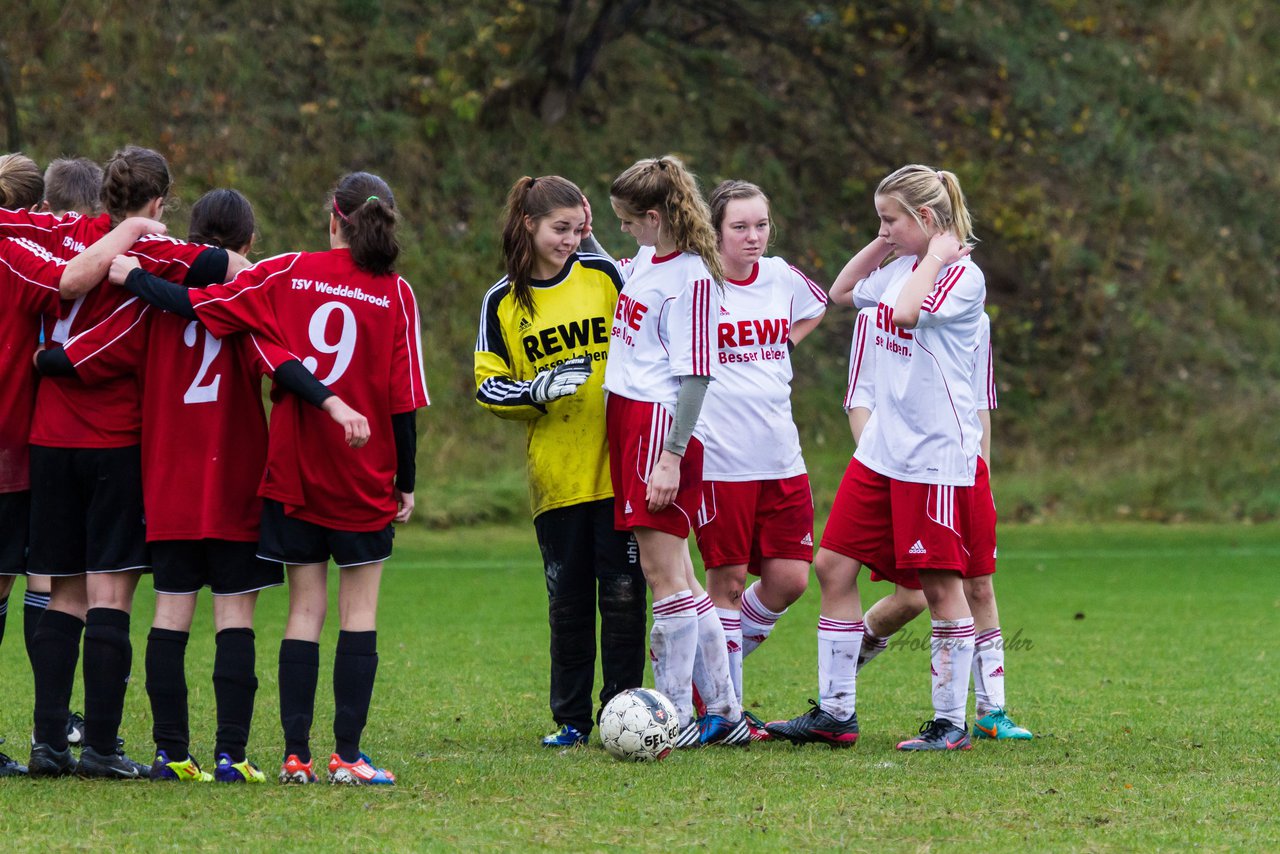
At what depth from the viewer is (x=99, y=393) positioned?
16.3 ft

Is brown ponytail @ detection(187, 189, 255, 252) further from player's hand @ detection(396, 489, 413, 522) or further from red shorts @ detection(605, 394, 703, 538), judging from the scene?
red shorts @ detection(605, 394, 703, 538)

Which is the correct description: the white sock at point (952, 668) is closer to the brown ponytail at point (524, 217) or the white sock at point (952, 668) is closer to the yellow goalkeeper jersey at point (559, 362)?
the yellow goalkeeper jersey at point (559, 362)

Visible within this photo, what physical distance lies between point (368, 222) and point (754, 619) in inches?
93.7

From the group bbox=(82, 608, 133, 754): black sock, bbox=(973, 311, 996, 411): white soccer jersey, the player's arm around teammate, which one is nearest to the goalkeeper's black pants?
the player's arm around teammate

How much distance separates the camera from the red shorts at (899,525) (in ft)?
18.1

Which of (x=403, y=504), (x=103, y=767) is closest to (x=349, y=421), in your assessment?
(x=403, y=504)

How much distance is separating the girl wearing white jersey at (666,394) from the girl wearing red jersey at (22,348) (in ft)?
5.40

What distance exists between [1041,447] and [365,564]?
1400cm

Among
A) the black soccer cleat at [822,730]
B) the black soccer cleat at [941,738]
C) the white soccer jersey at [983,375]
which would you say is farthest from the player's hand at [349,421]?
the white soccer jersey at [983,375]

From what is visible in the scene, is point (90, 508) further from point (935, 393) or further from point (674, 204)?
point (935, 393)

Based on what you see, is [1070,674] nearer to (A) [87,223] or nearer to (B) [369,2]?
(A) [87,223]

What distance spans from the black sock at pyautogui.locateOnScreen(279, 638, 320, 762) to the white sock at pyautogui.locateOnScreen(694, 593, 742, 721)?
1429 mm

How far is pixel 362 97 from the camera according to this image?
1870cm

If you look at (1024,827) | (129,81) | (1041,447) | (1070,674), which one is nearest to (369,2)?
(129,81)
